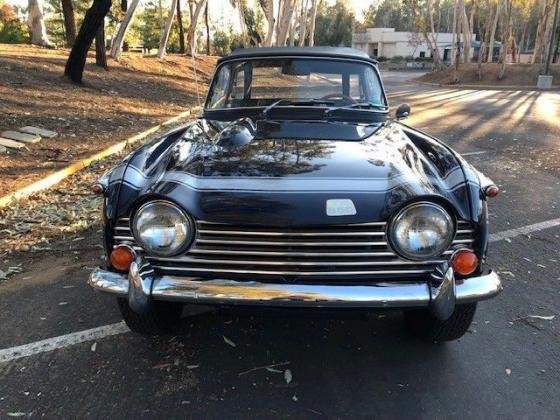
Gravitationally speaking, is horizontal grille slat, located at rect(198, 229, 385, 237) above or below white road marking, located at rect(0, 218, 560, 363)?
above

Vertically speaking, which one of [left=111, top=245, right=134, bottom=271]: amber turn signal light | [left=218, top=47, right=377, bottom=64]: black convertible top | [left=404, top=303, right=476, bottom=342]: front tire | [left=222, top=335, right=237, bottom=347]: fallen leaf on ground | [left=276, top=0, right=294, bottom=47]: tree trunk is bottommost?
[left=222, top=335, right=237, bottom=347]: fallen leaf on ground

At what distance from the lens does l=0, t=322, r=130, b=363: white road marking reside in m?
2.87

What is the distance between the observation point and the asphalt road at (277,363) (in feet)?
8.07

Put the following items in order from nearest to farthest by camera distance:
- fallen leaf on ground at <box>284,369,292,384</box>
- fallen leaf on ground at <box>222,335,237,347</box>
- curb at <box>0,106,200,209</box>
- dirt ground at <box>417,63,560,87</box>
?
fallen leaf on ground at <box>284,369,292,384</box> < fallen leaf on ground at <box>222,335,237,347</box> < curb at <box>0,106,200,209</box> < dirt ground at <box>417,63,560,87</box>

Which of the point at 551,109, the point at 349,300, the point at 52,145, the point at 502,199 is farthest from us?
the point at 551,109

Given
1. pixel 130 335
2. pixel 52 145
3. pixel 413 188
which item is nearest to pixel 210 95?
pixel 130 335

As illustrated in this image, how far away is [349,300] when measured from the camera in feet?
7.68

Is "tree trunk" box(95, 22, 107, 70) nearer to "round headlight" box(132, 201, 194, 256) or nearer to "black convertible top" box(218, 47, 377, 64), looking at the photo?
"black convertible top" box(218, 47, 377, 64)

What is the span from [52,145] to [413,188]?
21.1 feet

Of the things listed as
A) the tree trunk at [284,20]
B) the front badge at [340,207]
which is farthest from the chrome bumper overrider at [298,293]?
the tree trunk at [284,20]

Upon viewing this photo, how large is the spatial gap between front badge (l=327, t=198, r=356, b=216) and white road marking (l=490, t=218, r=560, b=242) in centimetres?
270

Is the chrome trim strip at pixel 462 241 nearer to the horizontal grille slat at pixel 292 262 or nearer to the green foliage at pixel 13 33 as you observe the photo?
the horizontal grille slat at pixel 292 262

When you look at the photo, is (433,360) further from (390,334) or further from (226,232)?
(226,232)

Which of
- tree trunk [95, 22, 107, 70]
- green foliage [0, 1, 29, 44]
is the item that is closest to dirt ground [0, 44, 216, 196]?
tree trunk [95, 22, 107, 70]
